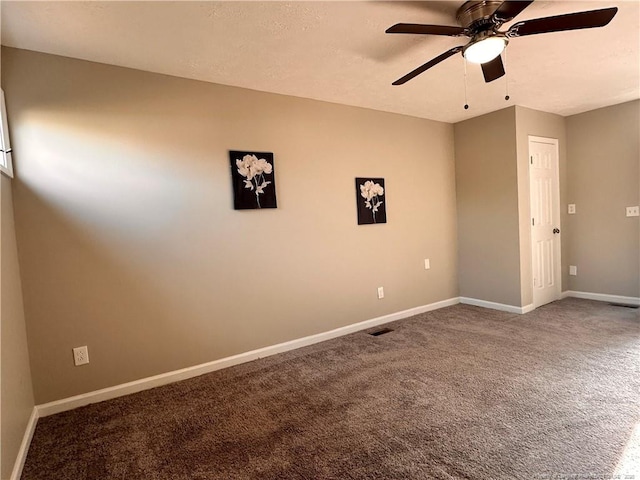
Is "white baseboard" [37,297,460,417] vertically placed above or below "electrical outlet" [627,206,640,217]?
below

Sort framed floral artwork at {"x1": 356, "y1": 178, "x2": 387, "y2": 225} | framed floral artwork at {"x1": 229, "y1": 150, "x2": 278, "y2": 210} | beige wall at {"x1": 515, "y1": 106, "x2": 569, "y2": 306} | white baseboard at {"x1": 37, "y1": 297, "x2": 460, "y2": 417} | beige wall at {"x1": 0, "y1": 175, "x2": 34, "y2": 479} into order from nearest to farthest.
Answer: beige wall at {"x1": 0, "y1": 175, "x2": 34, "y2": 479} < white baseboard at {"x1": 37, "y1": 297, "x2": 460, "y2": 417} < framed floral artwork at {"x1": 229, "y1": 150, "x2": 278, "y2": 210} < framed floral artwork at {"x1": 356, "y1": 178, "x2": 387, "y2": 225} < beige wall at {"x1": 515, "y1": 106, "x2": 569, "y2": 306}

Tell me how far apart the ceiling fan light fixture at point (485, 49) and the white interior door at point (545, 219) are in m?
2.44

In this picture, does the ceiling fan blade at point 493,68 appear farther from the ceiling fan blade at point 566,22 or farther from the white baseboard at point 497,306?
the white baseboard at point 497,306

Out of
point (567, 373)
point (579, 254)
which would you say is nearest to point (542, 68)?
point (567, 373)

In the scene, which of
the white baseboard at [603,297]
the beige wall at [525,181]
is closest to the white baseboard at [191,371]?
the beige wall at [525,181]

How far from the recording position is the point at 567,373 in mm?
2436

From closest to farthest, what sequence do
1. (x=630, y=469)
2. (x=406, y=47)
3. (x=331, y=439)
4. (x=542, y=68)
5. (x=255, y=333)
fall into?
(x=630, y=469) < (x=331, y=439) < (x=406, y=47) < (x=542, y=68) < (x=255, y=333)

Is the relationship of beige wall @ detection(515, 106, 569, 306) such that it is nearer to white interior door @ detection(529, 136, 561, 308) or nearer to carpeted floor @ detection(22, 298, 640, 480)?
white interior door @ detection(529, 136, 561, 308)

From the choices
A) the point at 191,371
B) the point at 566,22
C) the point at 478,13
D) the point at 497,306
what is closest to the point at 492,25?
the point at 478,13

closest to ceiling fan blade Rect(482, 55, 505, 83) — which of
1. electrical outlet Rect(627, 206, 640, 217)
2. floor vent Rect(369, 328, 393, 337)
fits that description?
floor vent Rect(369, 328, 393, 337)

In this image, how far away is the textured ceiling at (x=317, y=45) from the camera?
188cm

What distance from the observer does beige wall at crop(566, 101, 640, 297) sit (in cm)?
398

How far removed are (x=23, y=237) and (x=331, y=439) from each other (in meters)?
2.23

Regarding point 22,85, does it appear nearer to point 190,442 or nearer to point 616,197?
point 190,442
